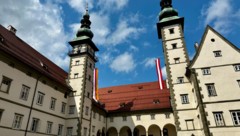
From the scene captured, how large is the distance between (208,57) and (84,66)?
19750 millimetres

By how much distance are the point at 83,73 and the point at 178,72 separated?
618 inches

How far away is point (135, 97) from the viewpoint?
131ft

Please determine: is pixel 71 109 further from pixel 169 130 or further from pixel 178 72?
pixel 169 130

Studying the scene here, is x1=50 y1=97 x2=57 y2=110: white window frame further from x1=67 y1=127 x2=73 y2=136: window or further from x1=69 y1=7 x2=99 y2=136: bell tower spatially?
x1=67 y1=127 x2=73 y2=136: window

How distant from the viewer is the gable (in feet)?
77.8

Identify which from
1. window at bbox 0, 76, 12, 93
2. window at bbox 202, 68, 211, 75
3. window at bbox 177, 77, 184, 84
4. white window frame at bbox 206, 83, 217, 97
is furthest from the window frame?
window at bbox 0, 76, 12, 93

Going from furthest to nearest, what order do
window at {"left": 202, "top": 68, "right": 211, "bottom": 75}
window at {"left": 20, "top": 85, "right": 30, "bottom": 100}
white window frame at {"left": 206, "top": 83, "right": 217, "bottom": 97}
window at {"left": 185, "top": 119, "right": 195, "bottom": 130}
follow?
window at {"left": 185, "top": 119, "right": 195, "bottom": 130} → window at {"left": 202, "top": 68, "right": 211, "bottom": 75} → white window frame at {"left": 206, "top": 83, "right": 217, "bottom": 97} → window at {"left": 20, "top": 85, "right": 30, "bottom": 100}

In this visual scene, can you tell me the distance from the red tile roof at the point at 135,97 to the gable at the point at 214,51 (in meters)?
12.8

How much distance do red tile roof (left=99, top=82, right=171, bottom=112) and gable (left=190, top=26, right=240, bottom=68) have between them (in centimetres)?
1280

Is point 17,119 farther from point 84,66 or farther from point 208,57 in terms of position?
Answer: point 208,57

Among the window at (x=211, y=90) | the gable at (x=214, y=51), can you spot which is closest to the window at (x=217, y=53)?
the gable at (x=214, y=51)

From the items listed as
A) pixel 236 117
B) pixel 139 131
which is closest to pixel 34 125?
pixel 139 131

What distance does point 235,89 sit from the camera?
21734 mm

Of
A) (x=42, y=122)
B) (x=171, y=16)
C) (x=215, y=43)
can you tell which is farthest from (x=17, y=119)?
(x=171, y=16)
